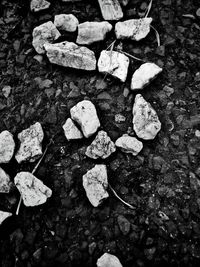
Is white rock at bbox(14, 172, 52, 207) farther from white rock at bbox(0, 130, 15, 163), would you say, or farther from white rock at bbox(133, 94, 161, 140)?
white rock at bbox(133, 94, 161, 140)

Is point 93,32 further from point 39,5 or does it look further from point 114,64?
point 39,5

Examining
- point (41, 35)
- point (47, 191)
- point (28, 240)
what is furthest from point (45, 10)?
point (28, 240)

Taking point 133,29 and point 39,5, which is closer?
point 133,29

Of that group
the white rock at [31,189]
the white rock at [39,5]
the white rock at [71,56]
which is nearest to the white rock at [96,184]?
the white rock at [31,189]

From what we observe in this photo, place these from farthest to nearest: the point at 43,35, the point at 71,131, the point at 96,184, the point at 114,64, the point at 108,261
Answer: the point at 43,35
the point at 114,64
the point at 71,131
the point at 96,184
the point at 108,261

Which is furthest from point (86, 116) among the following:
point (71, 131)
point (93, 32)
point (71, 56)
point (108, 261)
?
point (108, 261)

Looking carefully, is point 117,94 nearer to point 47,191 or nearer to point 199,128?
point 199,128

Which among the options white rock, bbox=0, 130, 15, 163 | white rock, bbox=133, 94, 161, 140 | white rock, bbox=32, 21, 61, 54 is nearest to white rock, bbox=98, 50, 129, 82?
white rock, bbox=133, 94, 161, 140
